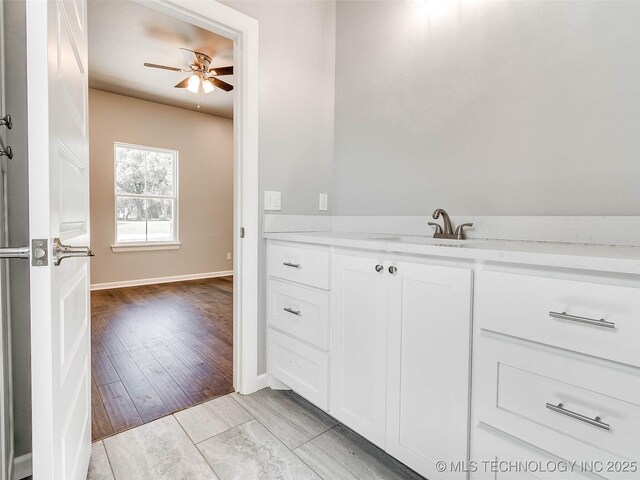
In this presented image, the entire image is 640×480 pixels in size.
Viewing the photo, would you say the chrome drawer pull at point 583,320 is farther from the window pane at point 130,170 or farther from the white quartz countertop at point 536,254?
the window pane at point 130,170

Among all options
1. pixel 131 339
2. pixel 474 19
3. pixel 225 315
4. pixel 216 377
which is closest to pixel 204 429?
pixel 216 377

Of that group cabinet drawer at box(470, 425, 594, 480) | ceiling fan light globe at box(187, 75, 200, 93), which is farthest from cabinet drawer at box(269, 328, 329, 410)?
ceiling fan light globe at box(187, 75, 200, 93)

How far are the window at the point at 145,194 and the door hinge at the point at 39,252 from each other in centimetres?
484

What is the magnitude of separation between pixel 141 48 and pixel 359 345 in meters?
3.76

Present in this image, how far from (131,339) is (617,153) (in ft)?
10.8

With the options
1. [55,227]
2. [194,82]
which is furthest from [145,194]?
[55,227]

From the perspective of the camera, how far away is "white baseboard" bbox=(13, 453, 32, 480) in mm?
1251

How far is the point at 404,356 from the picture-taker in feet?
4.09

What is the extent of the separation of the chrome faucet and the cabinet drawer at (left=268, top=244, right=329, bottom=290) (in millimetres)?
580

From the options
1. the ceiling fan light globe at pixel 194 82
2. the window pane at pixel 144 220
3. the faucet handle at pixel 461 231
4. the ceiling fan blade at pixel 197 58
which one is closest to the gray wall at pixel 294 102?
the faucet handle at pixel 461 231

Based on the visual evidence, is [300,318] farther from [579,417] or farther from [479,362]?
[579,417]

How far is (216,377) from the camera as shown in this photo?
2154mm

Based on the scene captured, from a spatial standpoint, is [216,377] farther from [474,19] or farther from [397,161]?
[474,19]

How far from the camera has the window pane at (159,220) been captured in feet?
17.1
